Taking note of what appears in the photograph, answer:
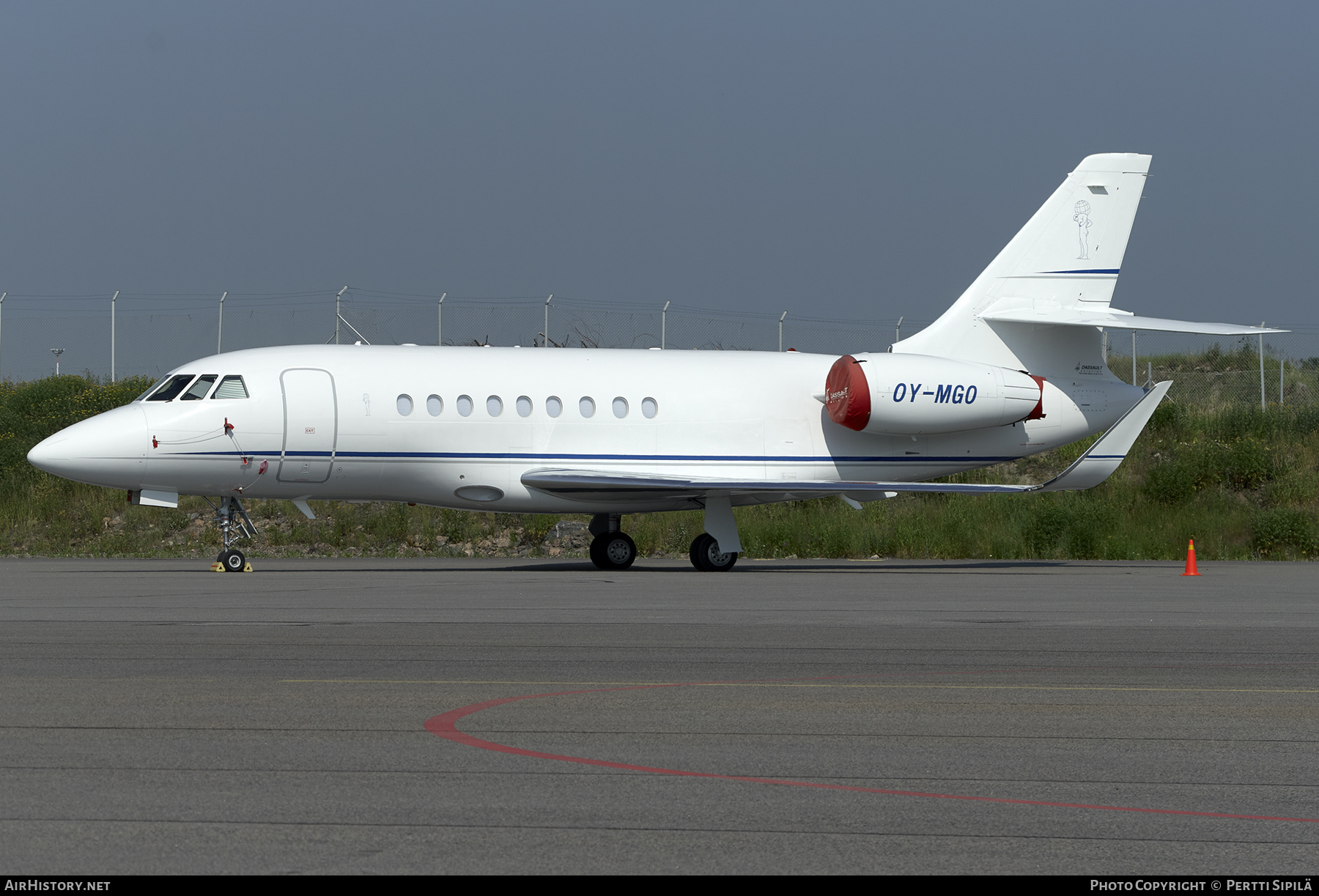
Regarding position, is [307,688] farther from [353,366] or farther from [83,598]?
[353,366]

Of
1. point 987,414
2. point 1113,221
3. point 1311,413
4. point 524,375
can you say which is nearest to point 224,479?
point 524,375

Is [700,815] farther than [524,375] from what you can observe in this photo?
No

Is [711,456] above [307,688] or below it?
above

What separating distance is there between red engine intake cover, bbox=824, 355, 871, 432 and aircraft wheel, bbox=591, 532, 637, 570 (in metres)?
4.07

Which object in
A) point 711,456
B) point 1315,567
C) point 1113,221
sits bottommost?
point 1315,567

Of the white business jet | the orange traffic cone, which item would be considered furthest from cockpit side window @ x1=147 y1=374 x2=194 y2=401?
the orange traffic cone

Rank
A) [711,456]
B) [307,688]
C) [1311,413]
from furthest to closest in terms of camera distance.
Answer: [1311,413] → [711,456] → [307,688]

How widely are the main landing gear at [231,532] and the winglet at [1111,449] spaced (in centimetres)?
1285

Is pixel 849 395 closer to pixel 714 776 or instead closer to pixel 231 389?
pixel 231 389

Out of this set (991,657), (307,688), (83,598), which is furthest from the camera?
(83,598)

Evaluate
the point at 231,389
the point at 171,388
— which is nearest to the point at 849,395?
the point at 231,389

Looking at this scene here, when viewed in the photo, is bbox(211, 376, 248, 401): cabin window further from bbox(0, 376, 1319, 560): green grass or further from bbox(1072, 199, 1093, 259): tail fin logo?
bbox(1072, 199, 1093, 259): tail fin logo

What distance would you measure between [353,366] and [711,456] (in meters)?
5.91
